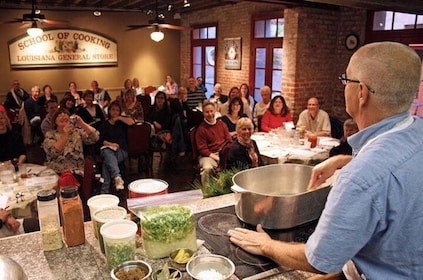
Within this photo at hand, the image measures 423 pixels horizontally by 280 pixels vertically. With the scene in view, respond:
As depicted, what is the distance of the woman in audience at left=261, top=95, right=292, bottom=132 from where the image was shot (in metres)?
5.53

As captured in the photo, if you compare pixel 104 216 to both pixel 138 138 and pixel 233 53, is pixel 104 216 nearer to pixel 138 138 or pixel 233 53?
pixel 138 138

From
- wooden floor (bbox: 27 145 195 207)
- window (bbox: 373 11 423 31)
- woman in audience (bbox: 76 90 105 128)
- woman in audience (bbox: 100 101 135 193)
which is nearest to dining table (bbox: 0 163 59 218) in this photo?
woman in audience (bbox: 100 101 135 193)

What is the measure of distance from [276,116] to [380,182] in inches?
182

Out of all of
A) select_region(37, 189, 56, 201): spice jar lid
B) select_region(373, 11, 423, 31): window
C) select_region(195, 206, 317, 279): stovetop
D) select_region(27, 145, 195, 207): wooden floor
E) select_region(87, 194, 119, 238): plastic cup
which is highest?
select_region(373, 11, 423, 31): window

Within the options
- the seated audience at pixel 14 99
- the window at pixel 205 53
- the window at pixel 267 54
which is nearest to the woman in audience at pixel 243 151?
the window at pixel 267 54

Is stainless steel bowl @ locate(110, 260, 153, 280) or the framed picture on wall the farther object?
the framed picture on wall

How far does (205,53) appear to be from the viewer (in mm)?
10195

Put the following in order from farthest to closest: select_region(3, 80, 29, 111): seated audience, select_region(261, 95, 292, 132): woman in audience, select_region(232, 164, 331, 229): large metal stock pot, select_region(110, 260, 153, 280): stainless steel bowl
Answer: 1. select_region(3, 80, 29, 111): seated audience
2. select_region(261, 95, 292, 132): woman in audience
3. select_region(232, 164, 331, 229): large metal stock pot
4. select_region(110, 260, 153, 280): stainless steel bowl

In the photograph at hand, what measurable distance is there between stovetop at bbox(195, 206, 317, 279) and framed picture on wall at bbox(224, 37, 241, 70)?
7.19 metres

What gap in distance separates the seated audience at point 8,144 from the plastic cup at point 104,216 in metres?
2.76

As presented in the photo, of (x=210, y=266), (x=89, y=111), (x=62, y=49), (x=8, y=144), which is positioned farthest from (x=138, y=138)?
(x=62, y=49)

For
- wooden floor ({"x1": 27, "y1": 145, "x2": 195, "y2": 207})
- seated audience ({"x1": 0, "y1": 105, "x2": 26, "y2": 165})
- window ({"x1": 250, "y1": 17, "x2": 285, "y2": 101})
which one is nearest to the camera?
seated audience ({"x1": 0, "y1": 105, "x2": 26, "y2": 165})

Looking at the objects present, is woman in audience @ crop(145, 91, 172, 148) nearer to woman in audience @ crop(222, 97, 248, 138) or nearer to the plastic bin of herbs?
woman in audience @ crop(222, 97, 248, 138)

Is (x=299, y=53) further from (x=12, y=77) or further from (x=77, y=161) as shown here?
(x=12, y=77)
